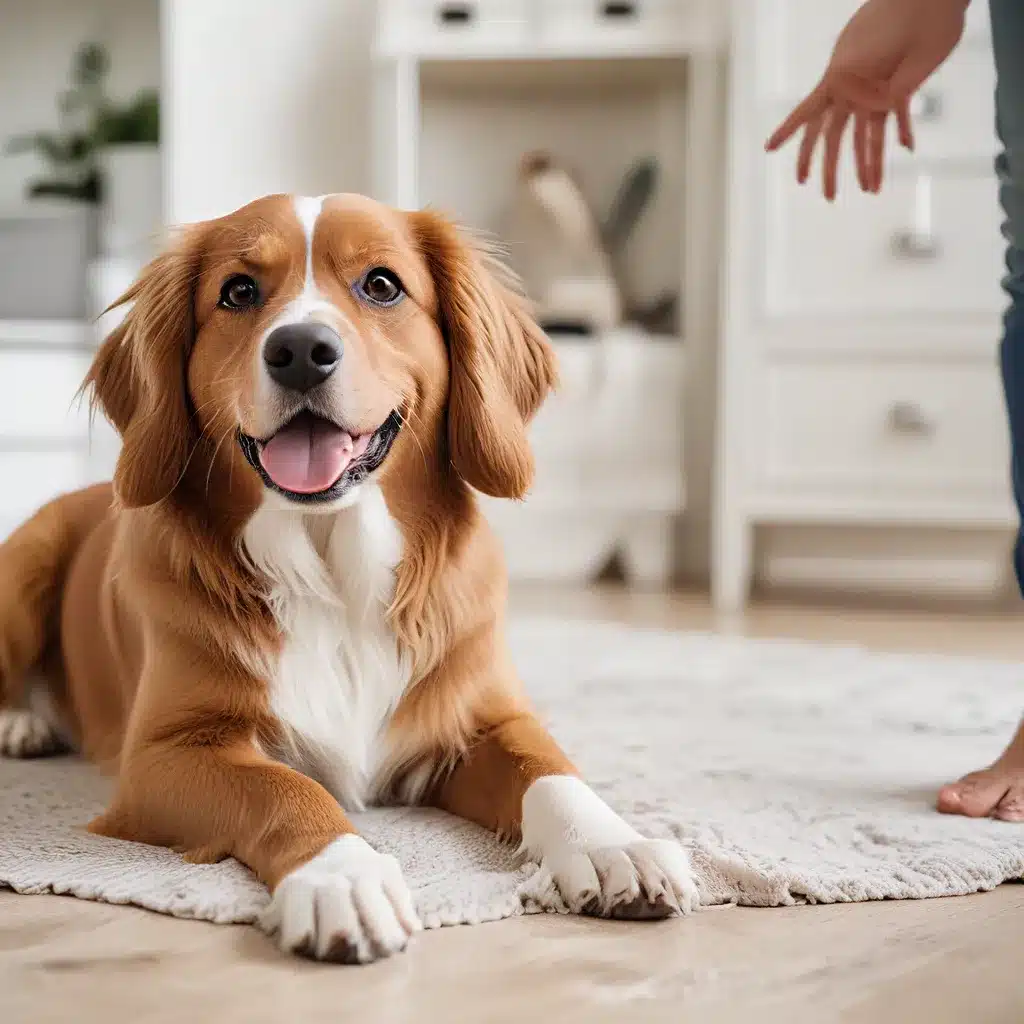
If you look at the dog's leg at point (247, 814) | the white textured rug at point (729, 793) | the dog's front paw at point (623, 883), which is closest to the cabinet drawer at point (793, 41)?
the white textured rug at point (729, 793)

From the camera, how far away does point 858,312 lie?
315cm

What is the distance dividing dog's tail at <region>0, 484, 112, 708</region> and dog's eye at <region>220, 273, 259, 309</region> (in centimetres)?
54

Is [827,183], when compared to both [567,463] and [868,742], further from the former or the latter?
[567,463]

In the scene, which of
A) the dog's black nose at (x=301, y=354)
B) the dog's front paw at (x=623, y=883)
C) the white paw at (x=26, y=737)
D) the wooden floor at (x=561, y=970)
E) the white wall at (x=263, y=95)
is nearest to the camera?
the wooden floor at (x=561, y=970)

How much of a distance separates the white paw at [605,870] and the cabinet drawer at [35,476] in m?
3.08

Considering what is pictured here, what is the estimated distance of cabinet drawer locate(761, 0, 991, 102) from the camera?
314cm

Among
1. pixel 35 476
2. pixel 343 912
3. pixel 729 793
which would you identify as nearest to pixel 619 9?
pixel 35 476

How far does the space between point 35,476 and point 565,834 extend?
319cm

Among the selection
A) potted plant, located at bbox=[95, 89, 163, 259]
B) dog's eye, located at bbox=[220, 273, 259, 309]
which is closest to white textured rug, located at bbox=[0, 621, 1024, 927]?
dog's eye, located at bbox=[220, 273, 259, 309]

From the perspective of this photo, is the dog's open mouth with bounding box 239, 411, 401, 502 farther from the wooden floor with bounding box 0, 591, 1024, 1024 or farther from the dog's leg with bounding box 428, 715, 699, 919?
the wooden floor with bounding box 0, 591, 1024, 1024

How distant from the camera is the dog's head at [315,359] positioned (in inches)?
51.5

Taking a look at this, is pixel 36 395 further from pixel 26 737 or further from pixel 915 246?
pixel 915 246

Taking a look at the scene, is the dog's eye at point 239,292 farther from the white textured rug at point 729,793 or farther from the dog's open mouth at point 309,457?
the white textured rug at point 729,793

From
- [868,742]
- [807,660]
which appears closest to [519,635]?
[807,660]
